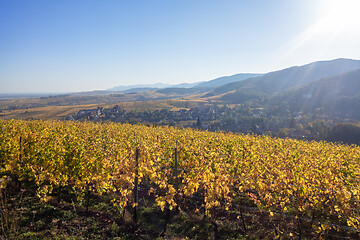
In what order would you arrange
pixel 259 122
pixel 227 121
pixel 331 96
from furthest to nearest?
pixel 331 96
pixel 227 121
pixel 259 122

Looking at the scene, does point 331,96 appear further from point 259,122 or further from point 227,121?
point 227,121

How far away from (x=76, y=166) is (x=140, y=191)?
4.58m

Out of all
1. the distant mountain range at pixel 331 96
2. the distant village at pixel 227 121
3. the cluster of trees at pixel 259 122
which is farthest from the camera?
the distant mountain range at pixel 331 96

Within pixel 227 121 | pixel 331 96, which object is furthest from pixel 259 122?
pixel 331 96

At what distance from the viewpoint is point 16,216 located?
289 inches

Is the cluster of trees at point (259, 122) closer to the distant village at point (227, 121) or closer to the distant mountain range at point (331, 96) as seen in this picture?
the distant village at point (227, 121)

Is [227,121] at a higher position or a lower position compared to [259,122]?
higher

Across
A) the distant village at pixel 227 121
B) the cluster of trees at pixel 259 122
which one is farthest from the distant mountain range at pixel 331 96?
the distant village at pixel 227 121

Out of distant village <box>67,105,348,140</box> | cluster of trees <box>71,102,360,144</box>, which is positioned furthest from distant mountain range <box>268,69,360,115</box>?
distant village <box>67,105,348,140</box>

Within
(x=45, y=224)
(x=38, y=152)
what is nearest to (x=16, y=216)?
(x=45, y=224)

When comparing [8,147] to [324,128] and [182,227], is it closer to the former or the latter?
[182,227]

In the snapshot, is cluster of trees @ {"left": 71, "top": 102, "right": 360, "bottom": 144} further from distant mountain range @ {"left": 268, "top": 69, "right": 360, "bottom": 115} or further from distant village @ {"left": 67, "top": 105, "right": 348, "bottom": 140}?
Answer: distant mountain range @ {"left": 268, "top": 69, "right": 360, "bottom": 115}

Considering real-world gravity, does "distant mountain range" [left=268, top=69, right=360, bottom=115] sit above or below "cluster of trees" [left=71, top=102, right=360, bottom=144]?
above

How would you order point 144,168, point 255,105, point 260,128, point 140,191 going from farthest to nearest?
point 255,105 < point 260,128 < point 140,191 < point 144,168
